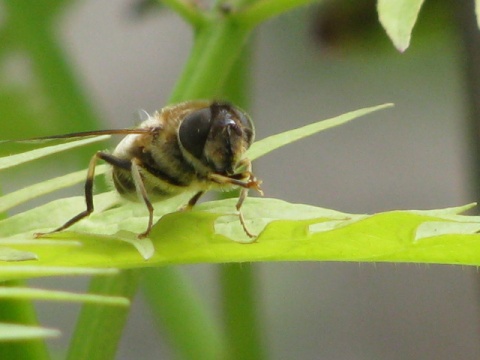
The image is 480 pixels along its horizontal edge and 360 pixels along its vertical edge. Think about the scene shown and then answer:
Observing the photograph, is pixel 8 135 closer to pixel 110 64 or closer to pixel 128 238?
pixel 128 238

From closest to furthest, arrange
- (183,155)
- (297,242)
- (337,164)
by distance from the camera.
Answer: (297,242) → (183,155) → (337,164)

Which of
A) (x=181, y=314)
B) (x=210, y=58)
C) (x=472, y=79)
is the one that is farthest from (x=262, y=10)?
(x=472, y=79)

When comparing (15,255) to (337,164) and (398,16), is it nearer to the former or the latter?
(398,16)

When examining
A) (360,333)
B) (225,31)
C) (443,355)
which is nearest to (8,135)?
(225,31)

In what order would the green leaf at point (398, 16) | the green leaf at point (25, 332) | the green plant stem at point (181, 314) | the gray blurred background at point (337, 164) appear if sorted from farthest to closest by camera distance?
the gray blurred background at point (337, 164) → the green plant stem at point (181, 314) → the green leaf at point (398, 16) → the green leaf at point (25, 332)

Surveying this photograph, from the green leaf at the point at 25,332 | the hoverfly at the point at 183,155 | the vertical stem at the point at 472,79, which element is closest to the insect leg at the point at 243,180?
the hoverfly at the point at 183,155

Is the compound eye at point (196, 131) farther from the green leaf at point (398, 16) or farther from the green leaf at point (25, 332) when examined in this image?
the green leaf at point (25, 332)

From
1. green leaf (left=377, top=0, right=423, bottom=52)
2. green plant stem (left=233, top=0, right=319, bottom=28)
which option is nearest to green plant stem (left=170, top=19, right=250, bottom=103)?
green plant stem (left=233, top=0, right=319, bottom=28)
